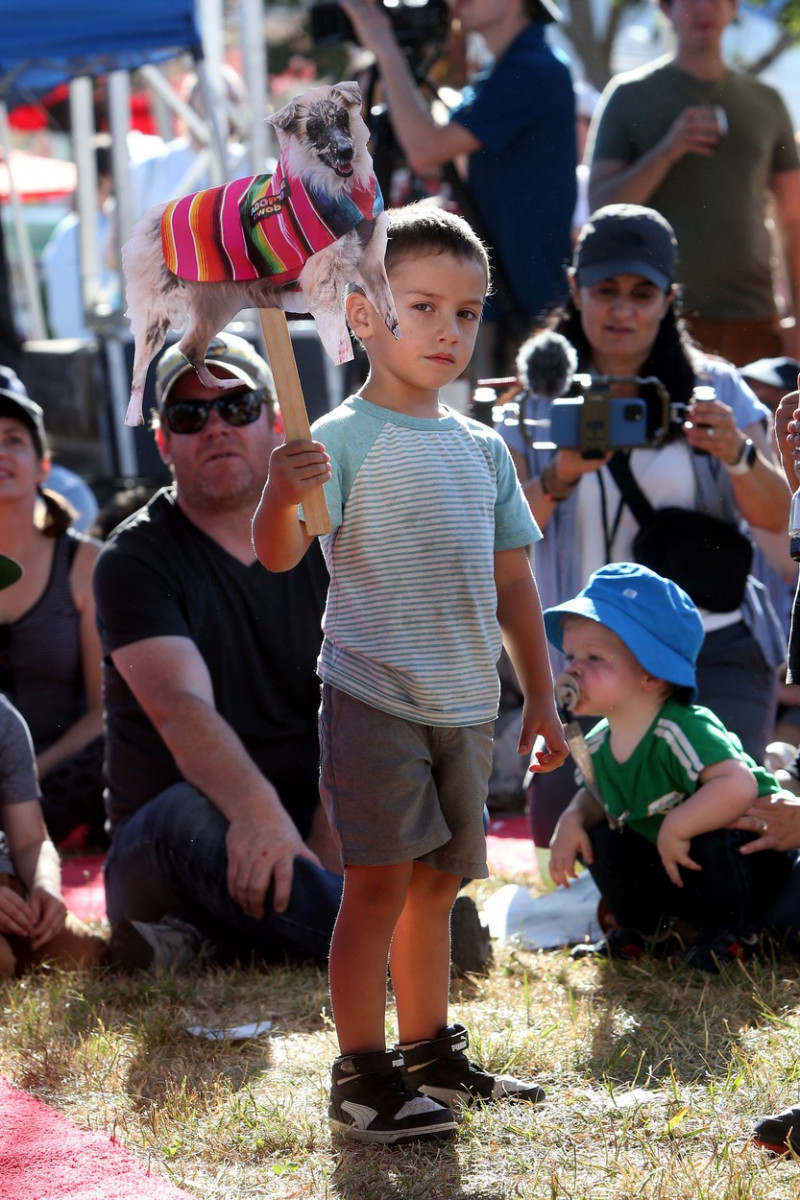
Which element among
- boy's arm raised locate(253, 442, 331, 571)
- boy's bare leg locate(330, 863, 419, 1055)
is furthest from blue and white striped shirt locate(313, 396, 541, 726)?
boy's bare leg locate(330, 863, 419, 1055)

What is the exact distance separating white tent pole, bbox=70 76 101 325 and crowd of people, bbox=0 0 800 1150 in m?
4.57

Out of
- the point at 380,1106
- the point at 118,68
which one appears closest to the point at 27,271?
the point at 118,68

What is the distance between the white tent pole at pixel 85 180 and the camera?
901cm

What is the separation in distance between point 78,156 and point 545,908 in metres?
6.84

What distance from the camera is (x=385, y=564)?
2.33 m

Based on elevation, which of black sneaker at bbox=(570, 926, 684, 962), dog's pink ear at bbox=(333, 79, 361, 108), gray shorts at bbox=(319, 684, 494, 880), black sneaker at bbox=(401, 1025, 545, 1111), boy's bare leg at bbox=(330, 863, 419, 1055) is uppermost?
dog's pink ear at bbox=(333, 79, 361, 108)

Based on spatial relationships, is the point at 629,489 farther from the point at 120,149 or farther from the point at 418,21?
the point at 120,149

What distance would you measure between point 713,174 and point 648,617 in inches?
88.8

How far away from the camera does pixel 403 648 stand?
2.32m

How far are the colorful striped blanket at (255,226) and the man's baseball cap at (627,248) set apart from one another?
5.36 feet

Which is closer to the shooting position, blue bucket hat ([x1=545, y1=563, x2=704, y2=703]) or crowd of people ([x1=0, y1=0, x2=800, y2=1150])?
crowd of people ([x1=0, y1=0, x2=800, y2=1150])

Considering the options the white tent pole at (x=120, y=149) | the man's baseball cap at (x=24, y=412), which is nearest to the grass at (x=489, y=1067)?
the man's baseball cap at (x=24, y=412)

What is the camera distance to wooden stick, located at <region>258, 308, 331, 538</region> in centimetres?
219

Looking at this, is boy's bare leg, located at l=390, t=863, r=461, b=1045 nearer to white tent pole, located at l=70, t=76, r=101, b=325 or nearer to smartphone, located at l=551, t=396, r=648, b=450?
smartphone, located at l=551, t=396, r=648, b=450
